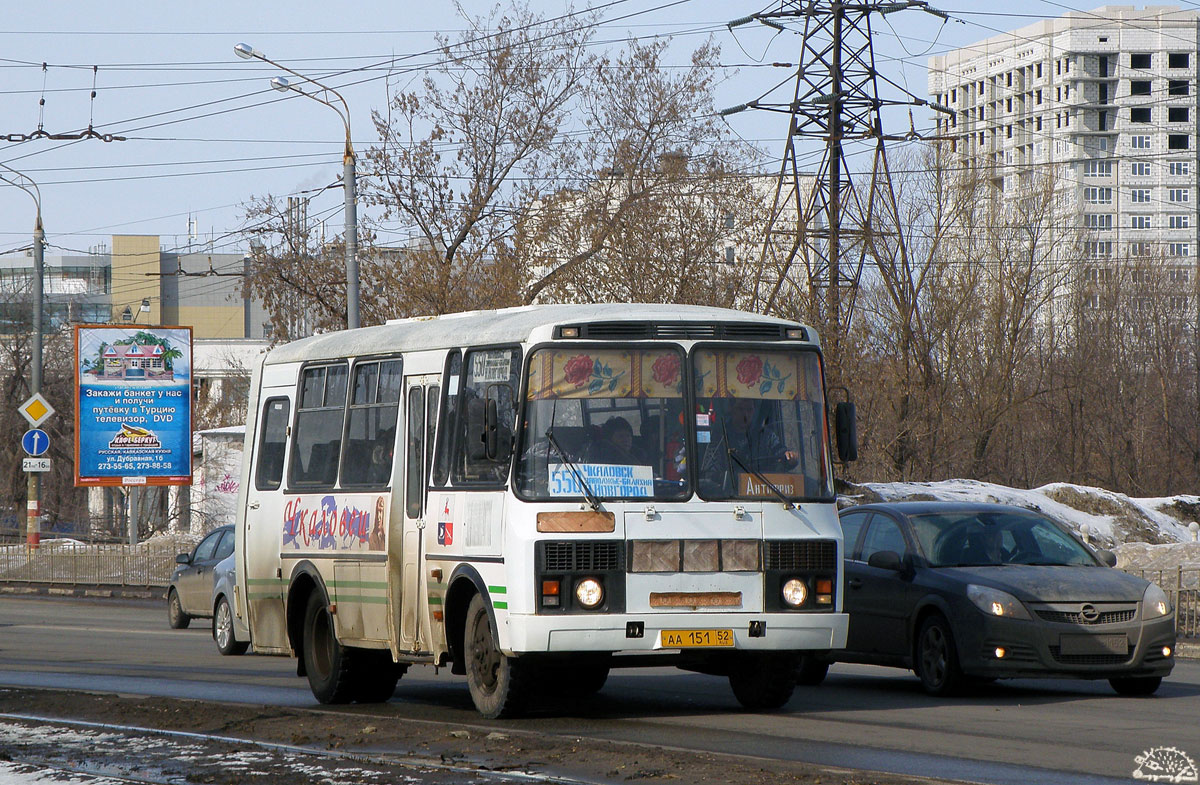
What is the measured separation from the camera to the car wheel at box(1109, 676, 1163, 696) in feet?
42.0

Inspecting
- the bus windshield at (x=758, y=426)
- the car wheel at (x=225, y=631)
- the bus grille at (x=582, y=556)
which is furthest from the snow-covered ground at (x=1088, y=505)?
the bus grille at (x=582, y=556)

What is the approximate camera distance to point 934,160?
42562mm

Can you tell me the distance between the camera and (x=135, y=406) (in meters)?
36.6

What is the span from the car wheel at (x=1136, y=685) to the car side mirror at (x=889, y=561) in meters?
1.83

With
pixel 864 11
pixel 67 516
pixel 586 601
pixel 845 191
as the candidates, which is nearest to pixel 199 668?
pixel 586 601

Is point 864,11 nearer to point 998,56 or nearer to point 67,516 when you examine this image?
point 67,516

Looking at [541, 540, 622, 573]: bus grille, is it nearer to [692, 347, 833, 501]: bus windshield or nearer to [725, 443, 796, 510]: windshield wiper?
[692, 347, 833, 501]: bus windshield

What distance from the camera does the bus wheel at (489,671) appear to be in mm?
10750

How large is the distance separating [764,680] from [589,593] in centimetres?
190

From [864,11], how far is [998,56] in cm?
16652

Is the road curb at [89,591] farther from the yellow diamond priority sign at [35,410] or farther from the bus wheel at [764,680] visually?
the bus wheel at [764,680]

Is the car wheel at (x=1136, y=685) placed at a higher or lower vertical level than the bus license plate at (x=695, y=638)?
lower

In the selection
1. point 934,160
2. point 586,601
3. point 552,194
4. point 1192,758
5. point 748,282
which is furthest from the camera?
point 934,160

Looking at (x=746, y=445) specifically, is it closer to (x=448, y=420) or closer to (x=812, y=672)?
(x=448, y=420)
